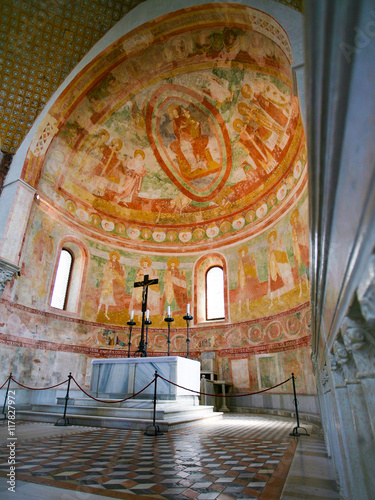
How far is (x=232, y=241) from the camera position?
14.2 meters

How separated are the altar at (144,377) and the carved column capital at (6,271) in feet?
13.4

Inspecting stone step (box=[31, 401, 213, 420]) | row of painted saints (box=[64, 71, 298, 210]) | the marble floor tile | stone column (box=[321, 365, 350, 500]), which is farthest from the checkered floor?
row of painted saints (box=[64, 71, 298, 210])

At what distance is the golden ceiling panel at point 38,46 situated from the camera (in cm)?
1032

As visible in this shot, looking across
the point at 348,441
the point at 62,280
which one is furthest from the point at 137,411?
the point at 62,280

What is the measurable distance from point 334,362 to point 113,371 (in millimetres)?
6921

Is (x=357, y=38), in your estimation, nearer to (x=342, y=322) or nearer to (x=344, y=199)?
(x=344, y=199)

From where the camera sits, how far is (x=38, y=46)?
10.7 metres

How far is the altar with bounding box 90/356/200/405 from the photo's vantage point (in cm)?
704


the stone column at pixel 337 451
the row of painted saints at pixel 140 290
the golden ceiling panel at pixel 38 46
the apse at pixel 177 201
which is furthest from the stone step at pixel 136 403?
the golden ceiling panel at pixel 38 46

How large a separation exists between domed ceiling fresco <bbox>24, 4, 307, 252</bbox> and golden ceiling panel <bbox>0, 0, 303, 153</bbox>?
2.10 feet

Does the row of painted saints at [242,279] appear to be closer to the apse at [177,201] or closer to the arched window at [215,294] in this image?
the apse at [177,201]

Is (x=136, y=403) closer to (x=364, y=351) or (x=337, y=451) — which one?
(x=337, y=451)

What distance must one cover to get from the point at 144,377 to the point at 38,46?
37.5 feet

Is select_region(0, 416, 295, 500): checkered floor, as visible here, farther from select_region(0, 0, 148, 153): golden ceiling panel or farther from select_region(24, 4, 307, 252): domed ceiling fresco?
select_region(0, 0, 148, 153): golden ceiling panel
